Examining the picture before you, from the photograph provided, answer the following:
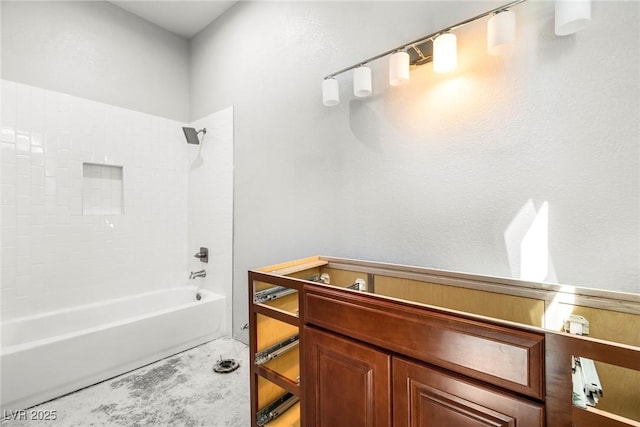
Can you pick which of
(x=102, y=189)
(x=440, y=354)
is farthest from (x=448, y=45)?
(x=102, y=189)

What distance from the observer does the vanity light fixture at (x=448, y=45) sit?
0.98 metres

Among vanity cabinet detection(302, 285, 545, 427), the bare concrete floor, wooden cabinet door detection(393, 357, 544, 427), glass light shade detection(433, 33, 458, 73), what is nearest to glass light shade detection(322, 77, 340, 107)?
glass light shade detection(433, 33, 458, 73)

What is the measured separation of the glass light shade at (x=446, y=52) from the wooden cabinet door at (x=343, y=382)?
4.04ft

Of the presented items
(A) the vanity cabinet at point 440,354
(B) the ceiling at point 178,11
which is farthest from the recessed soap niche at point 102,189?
(A) the vanity cabinet at point 440,354

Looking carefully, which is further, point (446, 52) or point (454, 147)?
point (454, 147)

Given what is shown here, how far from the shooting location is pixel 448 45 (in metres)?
1.25

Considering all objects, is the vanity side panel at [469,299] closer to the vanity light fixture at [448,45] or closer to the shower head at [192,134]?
the vanity light fixture at [448,45]

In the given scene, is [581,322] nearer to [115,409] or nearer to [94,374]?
[115,409]

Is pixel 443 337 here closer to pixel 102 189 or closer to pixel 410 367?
pixel 410 367

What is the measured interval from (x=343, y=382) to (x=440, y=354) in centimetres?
39

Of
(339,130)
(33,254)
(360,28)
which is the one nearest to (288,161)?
(339,130)

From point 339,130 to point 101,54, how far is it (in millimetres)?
2464

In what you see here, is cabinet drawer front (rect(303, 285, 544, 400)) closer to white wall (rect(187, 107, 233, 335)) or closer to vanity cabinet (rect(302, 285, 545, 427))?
vanity cabinet (rect(302, 285, 545, 427))

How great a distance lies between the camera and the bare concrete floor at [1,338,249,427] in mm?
1591
